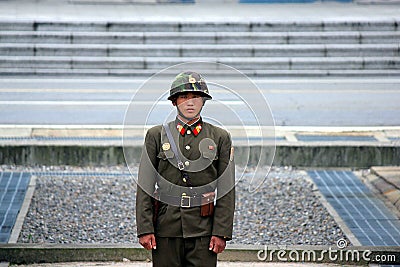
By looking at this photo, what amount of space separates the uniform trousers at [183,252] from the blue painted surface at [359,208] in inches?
133

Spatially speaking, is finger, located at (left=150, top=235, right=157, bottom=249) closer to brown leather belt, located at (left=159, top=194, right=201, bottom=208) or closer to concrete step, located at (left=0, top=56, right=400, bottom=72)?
Answer: brown leather belt, located at (left=159, top=194, right=201, bottom=208)

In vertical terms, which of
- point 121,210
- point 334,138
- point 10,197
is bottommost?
point 121,210

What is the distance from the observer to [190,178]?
5.83 meters

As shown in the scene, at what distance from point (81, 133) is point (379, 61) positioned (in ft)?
29.0

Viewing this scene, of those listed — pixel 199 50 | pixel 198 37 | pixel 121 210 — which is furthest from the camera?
pixel 198 37

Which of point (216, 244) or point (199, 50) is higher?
point (199, 50)

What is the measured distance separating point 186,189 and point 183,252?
1.30 feet

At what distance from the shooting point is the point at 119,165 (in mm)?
11867

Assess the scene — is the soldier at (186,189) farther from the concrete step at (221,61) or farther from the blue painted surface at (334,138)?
the concrete step at (221,61)

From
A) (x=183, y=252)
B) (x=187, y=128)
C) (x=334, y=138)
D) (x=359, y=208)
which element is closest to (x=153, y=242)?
(x=183, y=252)

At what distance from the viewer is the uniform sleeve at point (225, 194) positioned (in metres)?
5.78

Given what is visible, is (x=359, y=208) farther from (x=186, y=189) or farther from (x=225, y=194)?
(x=186, y=189)

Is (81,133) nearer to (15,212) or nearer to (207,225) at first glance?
(15,212)

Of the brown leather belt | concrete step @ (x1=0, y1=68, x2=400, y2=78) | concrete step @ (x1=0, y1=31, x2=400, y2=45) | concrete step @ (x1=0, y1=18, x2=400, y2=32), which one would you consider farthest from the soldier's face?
concrete step @ (x1=0, y1=18, x2=400, y2=32)
